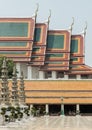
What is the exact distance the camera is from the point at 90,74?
6750 centimetres

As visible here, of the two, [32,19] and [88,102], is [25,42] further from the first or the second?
[88,102]

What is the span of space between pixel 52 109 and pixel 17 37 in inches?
448

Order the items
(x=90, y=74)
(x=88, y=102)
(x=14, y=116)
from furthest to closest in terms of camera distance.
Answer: (x=90, y=74) < (x=88, y=102) < (x=14, y=116)

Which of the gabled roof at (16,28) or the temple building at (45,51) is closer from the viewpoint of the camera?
the temple building at (45,51)

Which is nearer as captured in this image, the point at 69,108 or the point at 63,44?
the point at 69,108

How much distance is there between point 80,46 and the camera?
71.1m

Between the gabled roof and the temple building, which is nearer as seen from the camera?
the temple building

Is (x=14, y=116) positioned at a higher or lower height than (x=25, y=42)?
lower

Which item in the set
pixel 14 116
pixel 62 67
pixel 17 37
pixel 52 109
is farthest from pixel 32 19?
pixel 14 116

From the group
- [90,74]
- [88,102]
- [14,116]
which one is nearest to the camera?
[14,116]

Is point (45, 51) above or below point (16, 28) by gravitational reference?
below

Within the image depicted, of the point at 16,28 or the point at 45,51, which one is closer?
the point at 45,51

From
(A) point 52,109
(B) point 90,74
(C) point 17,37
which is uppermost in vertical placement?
(C) point 17,37

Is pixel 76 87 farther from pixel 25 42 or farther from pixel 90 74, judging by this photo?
pixel 25 42
